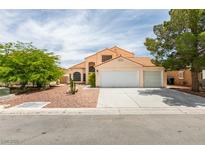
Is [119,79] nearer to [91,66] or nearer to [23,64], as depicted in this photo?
[91,66]

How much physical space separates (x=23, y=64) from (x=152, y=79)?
14.8 meters

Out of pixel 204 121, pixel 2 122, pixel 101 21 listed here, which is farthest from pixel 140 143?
pixel 101 21

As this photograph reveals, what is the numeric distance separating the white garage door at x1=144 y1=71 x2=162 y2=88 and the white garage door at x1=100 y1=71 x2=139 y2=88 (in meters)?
1.14

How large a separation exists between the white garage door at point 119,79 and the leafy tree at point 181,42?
5307 millimetres

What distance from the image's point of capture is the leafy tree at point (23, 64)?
17.8m

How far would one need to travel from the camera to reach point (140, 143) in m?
4.90

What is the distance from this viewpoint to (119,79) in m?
23.0

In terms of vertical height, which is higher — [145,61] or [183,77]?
[145,61]

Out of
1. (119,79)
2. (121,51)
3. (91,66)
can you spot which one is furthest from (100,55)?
(119,79)

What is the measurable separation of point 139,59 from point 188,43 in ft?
38.8

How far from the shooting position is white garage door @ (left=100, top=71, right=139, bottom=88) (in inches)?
904

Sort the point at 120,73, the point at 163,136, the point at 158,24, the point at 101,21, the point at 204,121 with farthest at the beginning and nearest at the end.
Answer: the point at 120,73, the point at 158,24, the point at 101,21, the point at 204,121, the point at 163,136
